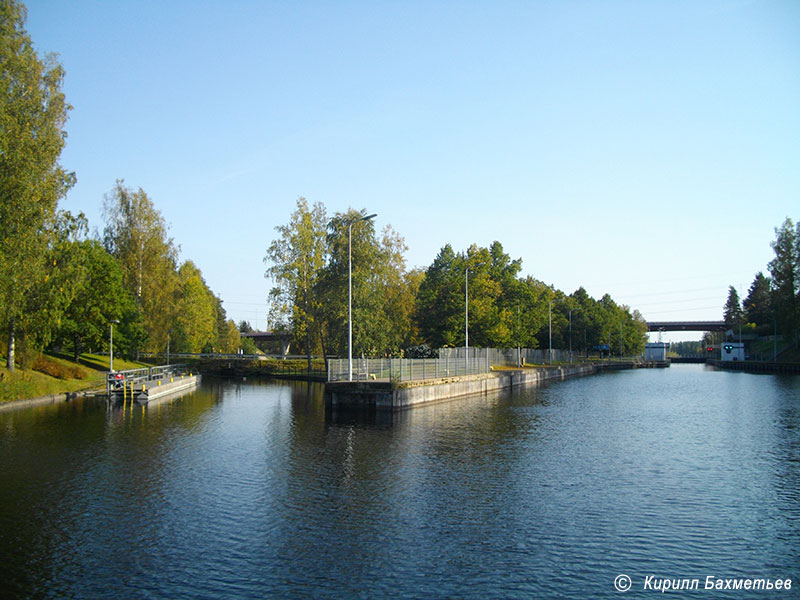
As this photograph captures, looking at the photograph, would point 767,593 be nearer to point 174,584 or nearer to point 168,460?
point 174,584

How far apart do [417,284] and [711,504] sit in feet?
246

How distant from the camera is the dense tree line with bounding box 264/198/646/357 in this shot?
6675 centimetres

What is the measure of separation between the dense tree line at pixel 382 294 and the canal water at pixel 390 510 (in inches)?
1239

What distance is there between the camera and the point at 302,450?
25969 mm

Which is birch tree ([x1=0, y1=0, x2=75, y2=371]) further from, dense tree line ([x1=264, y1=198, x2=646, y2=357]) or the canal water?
dense tree line ([x1=264, y1=198, x2=646, y2=357])

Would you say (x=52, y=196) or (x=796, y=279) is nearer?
(x=52, y=196)

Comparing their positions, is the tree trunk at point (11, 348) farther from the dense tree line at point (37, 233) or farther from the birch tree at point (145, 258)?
the birch tree at point (145, 258)

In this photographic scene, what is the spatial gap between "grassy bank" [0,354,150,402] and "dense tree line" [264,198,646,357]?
23.3 meters

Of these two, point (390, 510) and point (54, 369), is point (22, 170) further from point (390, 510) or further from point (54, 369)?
point (390, 510)

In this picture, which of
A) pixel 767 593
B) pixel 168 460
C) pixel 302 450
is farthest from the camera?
pixel 302 450

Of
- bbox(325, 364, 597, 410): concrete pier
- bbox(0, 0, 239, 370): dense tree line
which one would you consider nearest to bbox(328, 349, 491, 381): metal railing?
bbox(325, 364, 597, 410): concrete pier

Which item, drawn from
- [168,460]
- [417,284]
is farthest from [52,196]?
[417,284]

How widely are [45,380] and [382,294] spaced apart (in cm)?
3420

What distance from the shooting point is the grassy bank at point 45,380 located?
40656mm
